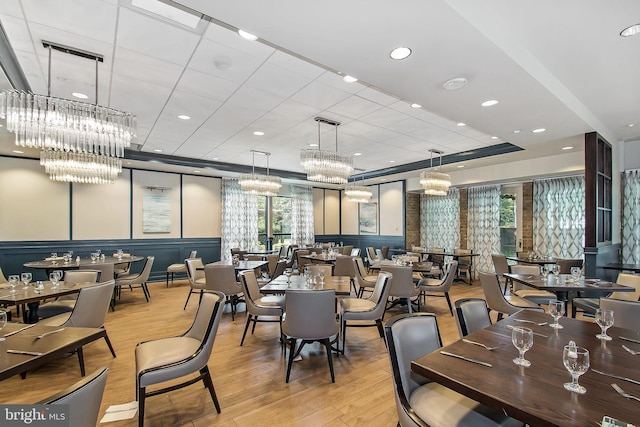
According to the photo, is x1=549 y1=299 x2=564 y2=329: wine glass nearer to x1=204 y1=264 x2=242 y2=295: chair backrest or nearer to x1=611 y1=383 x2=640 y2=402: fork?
x1=611 y1=383 x2=640 y2=402: fork

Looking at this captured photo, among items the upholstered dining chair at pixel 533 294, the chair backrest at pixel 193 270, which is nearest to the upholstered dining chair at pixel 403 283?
the upholstered dining chair at pixel 533 294

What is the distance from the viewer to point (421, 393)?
1.81 m

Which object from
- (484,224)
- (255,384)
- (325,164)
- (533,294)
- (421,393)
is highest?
(325,164)

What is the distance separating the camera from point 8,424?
1.15 metres

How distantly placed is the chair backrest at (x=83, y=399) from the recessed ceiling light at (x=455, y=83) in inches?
134

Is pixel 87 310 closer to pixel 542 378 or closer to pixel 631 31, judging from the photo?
pixel 542 378

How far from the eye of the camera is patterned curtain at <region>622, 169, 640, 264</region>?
574 centimetres

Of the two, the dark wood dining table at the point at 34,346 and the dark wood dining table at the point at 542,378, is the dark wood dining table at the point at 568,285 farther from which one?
the dark wood dining table at the point at 34,346

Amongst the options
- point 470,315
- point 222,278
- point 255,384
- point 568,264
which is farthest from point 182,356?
point 568,264

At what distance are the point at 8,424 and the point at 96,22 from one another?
287cm

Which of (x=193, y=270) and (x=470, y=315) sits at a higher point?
(x=470, y=315)

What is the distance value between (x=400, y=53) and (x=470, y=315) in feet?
7.22

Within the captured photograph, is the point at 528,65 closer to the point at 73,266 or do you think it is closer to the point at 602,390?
the point at 602,390

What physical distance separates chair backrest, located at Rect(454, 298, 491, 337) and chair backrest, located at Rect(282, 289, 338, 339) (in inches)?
43.7
